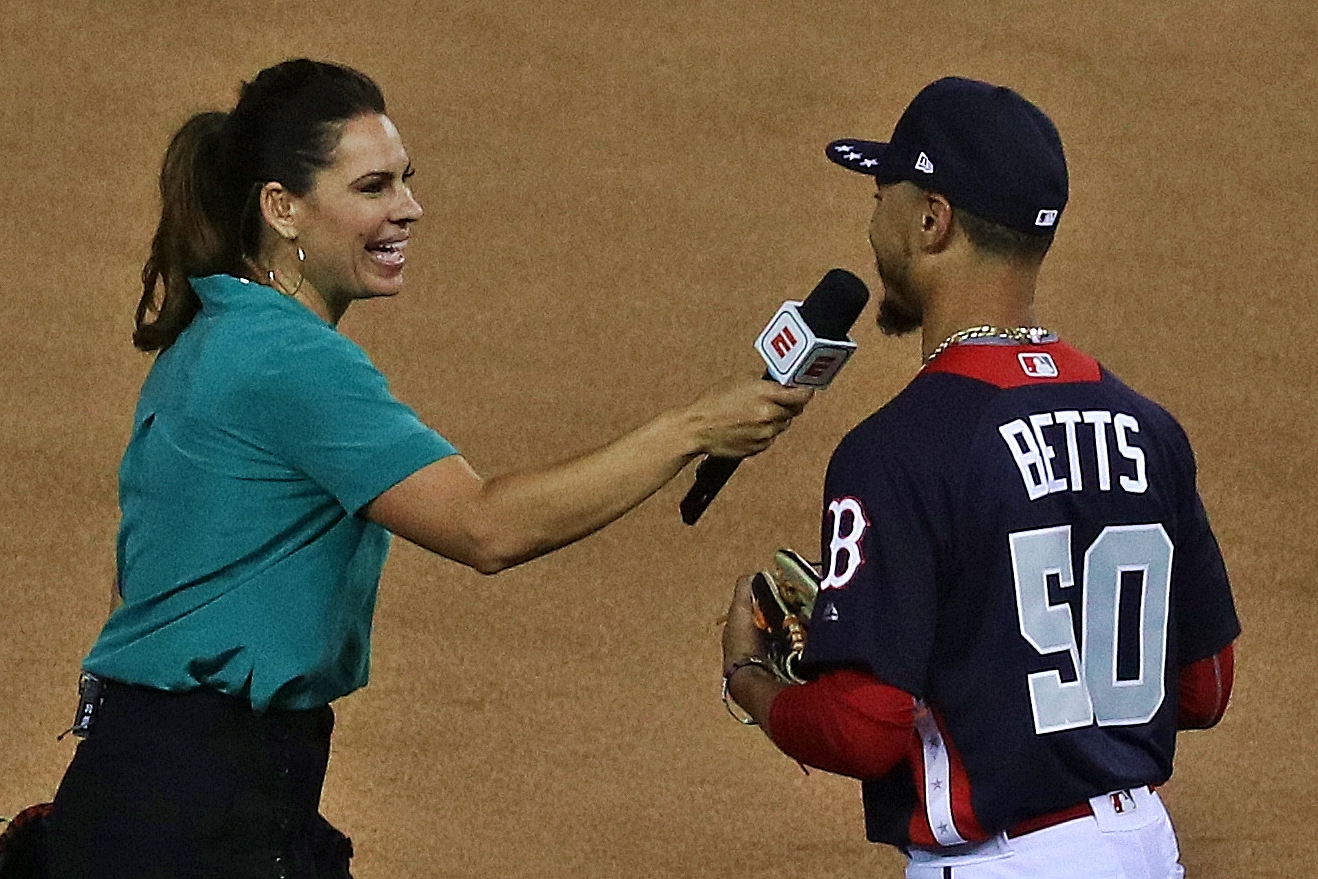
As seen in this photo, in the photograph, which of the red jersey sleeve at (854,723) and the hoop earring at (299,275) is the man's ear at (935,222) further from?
the hoop earring at (299,275)

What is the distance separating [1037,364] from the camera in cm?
283

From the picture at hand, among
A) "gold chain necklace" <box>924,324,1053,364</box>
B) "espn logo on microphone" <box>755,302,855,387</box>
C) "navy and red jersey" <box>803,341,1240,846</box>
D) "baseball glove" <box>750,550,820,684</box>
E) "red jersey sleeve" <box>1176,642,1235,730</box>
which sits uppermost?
"gold chain necklace" <box>924,324,1053,364</box>

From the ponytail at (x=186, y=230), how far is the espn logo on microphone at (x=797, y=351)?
0.92 m

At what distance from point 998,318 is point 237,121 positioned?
1.24 m

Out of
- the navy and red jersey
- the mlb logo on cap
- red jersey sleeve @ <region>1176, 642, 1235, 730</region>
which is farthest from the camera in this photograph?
red jersey sleeve @ <region>1176, 642, 1235, 730</region>

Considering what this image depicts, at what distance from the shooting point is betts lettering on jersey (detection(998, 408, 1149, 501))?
2.73m

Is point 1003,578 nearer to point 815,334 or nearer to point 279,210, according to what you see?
point 815,334

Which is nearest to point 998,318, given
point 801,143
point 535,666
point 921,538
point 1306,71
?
point 921,538

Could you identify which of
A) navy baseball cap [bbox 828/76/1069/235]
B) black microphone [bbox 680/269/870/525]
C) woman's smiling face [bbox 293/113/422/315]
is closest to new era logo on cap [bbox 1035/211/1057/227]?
navy baseball cap [bbox 828/76/1069/235]

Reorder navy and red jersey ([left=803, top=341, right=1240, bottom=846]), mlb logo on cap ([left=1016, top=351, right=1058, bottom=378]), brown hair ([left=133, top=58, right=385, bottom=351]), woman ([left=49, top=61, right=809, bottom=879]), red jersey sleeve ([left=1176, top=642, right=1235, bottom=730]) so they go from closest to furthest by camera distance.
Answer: navy and red jersey ([left=803, top=341, right=1240, bottom=846]), mlb logo on cap ([left=1016, top=351, right=1058, bottom=378]), woman ([left=49, top=61, right=809, bottom=879]), red jersey sleeve ([left=1176, top=642, right=1235, bottom=730]), brown hair ([left=133, top=58, right=385, bottom=351])

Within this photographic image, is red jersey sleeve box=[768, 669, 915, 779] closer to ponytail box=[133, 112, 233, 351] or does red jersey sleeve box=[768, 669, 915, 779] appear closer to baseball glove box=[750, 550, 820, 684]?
baseball glove box=[750, 550, 820, 684]

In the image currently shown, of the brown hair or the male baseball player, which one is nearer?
the male baseball player

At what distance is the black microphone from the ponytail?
93cm

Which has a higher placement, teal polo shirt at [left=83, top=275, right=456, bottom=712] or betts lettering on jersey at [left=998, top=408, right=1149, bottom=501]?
betts lettering on jersey at [left=998, top=408, right=1149, bottom=501]
